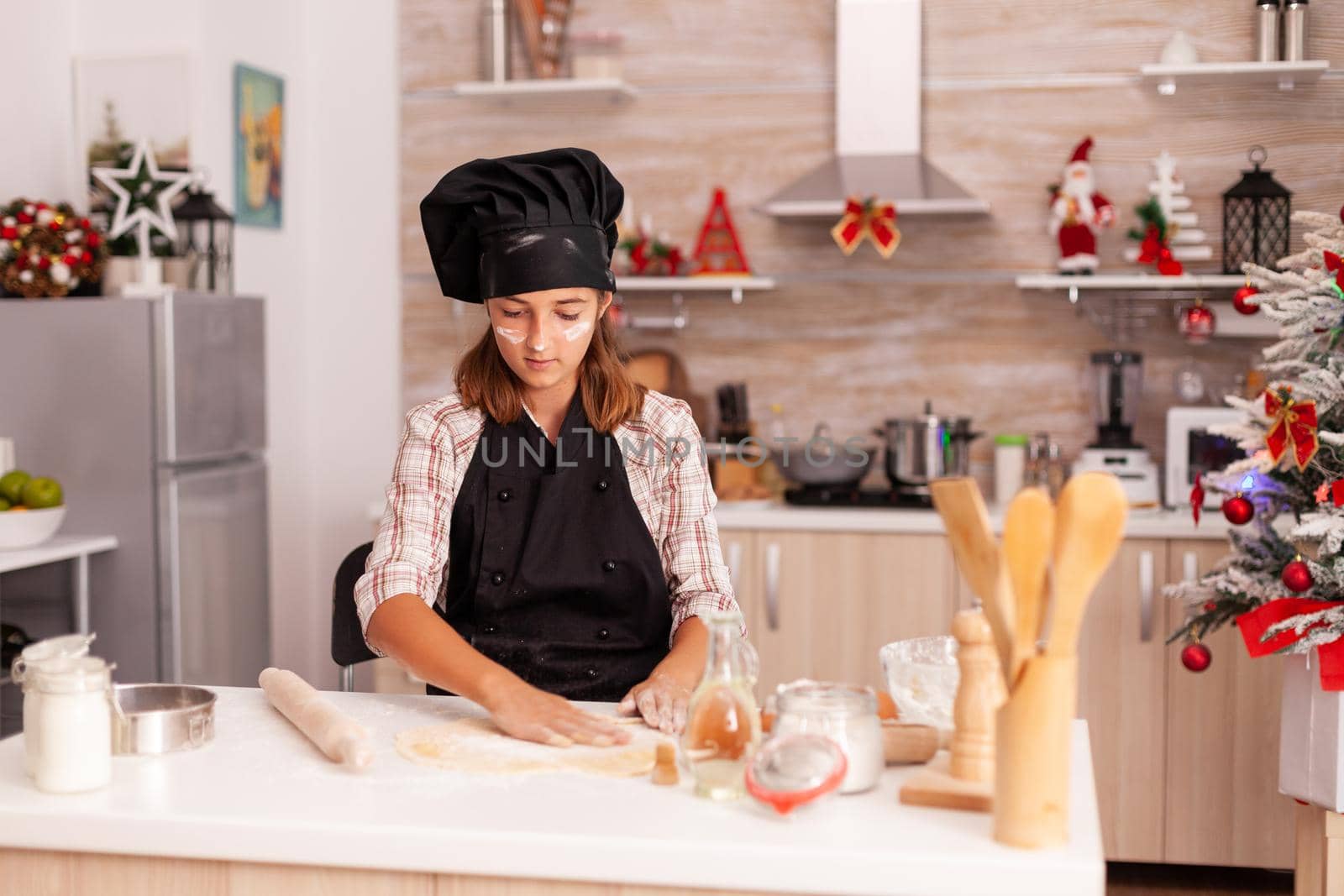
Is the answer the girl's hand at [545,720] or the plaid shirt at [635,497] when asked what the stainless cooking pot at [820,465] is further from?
the girl's hand at [545,720]

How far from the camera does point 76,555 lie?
10.6 ft

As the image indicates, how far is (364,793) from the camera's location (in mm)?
1397

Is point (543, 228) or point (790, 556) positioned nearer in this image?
point (543, 228)

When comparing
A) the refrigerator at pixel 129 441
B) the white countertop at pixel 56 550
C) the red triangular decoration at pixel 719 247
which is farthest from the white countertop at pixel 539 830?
the red triangular decoration at pixel 719 247

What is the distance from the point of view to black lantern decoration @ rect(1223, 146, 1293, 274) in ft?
12.2

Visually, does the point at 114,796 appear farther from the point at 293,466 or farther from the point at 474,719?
the point at 293,466

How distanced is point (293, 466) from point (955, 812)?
3302 mm

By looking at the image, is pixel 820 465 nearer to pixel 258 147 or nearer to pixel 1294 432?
pixel 1294 432

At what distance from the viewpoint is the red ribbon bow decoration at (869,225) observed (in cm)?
381

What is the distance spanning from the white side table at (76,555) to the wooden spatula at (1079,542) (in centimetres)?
252

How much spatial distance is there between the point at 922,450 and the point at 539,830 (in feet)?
8.63

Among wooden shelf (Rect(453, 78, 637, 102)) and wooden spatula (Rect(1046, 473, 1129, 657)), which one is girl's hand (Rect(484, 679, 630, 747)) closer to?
wooden spatula (Rect(1046, 473, 1129, 657))

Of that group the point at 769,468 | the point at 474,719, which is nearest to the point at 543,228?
the point at 474,719

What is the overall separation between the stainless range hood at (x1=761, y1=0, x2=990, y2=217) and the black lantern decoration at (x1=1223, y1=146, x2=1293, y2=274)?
0.65 meters
